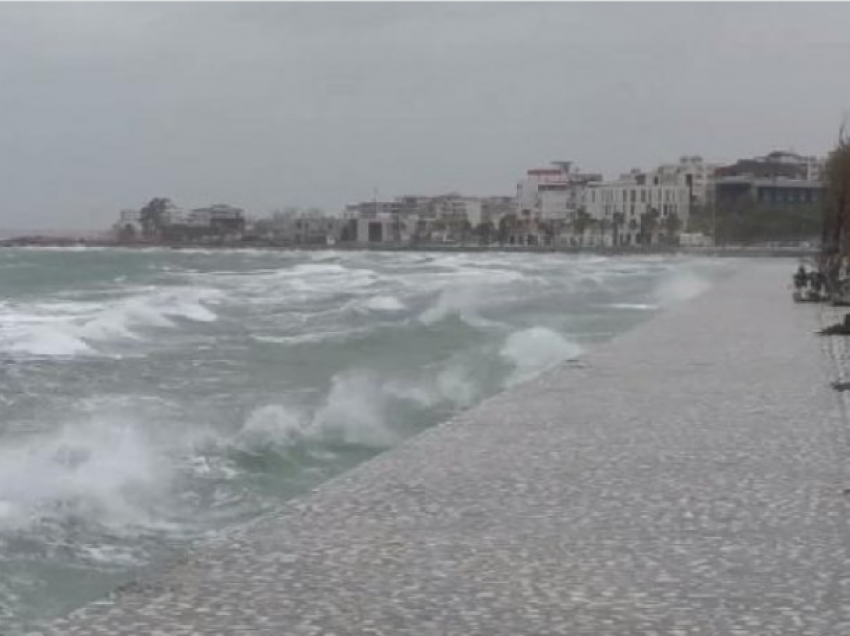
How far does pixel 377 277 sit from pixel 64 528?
4755 centimetres

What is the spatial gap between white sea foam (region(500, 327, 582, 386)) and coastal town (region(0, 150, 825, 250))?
312 feet

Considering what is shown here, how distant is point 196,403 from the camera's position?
14.3 meters

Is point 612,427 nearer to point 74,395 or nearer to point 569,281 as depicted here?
point 74,395

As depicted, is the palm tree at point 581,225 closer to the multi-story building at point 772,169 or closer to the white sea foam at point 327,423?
the multi-story building at point 772,169

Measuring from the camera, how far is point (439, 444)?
8.97 metres

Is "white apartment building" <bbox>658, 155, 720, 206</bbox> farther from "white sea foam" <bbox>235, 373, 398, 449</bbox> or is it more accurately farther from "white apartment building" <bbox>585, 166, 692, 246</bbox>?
"white sea foam" <bbox>235, 373, 398, 449</bbox>

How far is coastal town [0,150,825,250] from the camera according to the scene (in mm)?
126375

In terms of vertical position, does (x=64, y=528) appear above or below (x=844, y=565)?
below

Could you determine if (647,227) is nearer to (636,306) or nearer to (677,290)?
(677,290)

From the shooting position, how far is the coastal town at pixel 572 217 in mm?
126375

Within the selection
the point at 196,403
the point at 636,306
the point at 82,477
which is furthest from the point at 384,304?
the point at 82,477

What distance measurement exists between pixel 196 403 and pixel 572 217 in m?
145

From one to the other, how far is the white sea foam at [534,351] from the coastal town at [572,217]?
3747 inches

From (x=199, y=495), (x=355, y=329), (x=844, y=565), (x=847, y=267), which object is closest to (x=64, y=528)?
(x=199, y=495)
